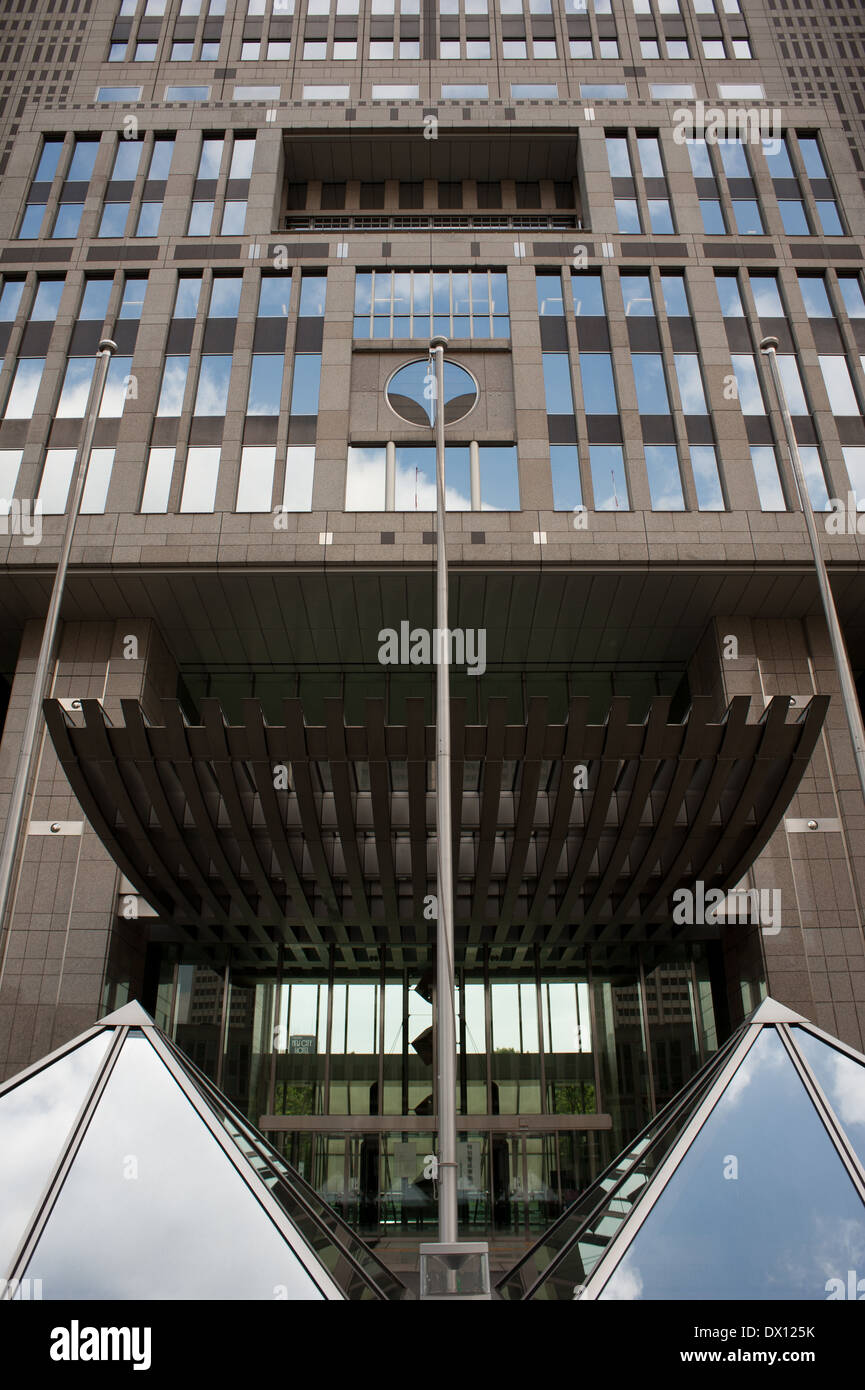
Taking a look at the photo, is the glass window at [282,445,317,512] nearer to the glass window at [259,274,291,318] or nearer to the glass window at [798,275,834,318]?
the glass window at [259,274,291,318]

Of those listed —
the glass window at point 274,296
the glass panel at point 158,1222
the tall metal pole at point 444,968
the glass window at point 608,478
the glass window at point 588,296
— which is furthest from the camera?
the glass window at point 274,296

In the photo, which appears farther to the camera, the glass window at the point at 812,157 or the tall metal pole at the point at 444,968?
the glass window at the point at 812,157

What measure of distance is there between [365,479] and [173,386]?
20.2ft

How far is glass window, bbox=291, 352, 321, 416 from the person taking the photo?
2372 cm

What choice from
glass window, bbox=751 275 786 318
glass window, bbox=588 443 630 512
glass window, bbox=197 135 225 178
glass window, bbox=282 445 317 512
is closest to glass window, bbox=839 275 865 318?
glass window, bbox=751 275 786 318

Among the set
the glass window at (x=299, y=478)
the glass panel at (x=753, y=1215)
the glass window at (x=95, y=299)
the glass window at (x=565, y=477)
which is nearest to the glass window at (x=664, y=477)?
the glass window at (x=565, y=477)

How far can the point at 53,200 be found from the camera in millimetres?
26906

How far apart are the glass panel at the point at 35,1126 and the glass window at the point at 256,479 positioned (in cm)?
1721

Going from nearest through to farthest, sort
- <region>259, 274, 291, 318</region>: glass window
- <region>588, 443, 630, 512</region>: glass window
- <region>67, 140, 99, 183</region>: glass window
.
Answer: <region>588, 443, 630, 512</region>: glass window, <region>259, 274, 291, 318</region>: glass window, <region>67, 140, 99, 183</region>: glass window

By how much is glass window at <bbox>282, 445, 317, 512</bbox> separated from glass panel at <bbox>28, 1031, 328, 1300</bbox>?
1767 centimetres

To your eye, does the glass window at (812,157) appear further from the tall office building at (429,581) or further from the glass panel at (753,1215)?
the glass panel at (753,1215)

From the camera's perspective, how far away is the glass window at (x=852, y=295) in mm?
24969

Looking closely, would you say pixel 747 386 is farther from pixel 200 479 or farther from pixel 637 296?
pixel 200 479

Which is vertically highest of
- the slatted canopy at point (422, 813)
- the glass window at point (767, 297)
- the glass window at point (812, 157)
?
the glass window at point (812, 157)
